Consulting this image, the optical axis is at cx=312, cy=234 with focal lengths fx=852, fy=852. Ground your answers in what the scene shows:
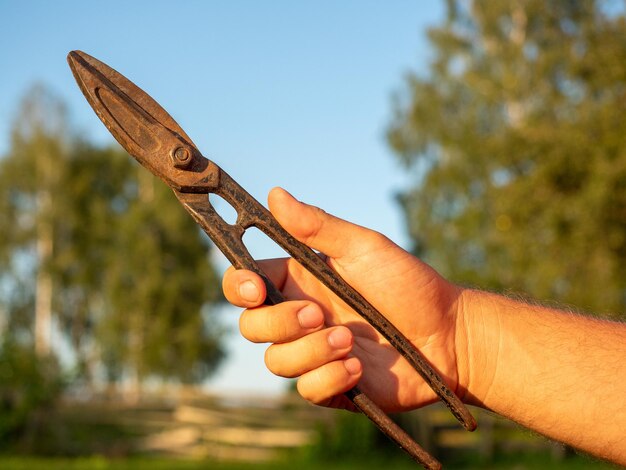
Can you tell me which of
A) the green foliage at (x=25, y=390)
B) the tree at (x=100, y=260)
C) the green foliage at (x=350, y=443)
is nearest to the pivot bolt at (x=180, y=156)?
the green foliage at (x=350, y=443)

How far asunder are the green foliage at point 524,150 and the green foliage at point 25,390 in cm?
822

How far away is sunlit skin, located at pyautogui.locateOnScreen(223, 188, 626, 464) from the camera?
7.52ft

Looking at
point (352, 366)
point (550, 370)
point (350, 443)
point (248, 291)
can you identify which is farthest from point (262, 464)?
point (248, 291)

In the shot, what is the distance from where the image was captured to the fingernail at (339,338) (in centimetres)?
228

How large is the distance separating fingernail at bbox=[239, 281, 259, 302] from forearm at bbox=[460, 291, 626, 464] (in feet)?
2.53

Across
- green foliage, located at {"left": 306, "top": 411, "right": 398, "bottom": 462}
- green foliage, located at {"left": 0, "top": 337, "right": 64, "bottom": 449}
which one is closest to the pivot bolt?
green foliage, located at {"left": 306, "top": 411, "right": 398, "bottom": 462}

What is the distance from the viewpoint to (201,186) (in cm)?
217

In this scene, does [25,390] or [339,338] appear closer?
[339,338]

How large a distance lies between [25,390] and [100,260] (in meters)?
21.7

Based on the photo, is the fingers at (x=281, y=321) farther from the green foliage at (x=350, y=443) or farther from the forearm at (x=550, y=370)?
the green foliage at (x=350, y=443)

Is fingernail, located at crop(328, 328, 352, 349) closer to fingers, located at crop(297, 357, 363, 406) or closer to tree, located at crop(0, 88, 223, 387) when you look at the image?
fingers, located at crop(297, 357, 363, 406)

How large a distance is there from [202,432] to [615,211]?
28.2 ft

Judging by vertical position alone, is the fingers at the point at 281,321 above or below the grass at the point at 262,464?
above

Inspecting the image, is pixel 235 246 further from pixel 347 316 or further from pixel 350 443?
pixel 350 443
